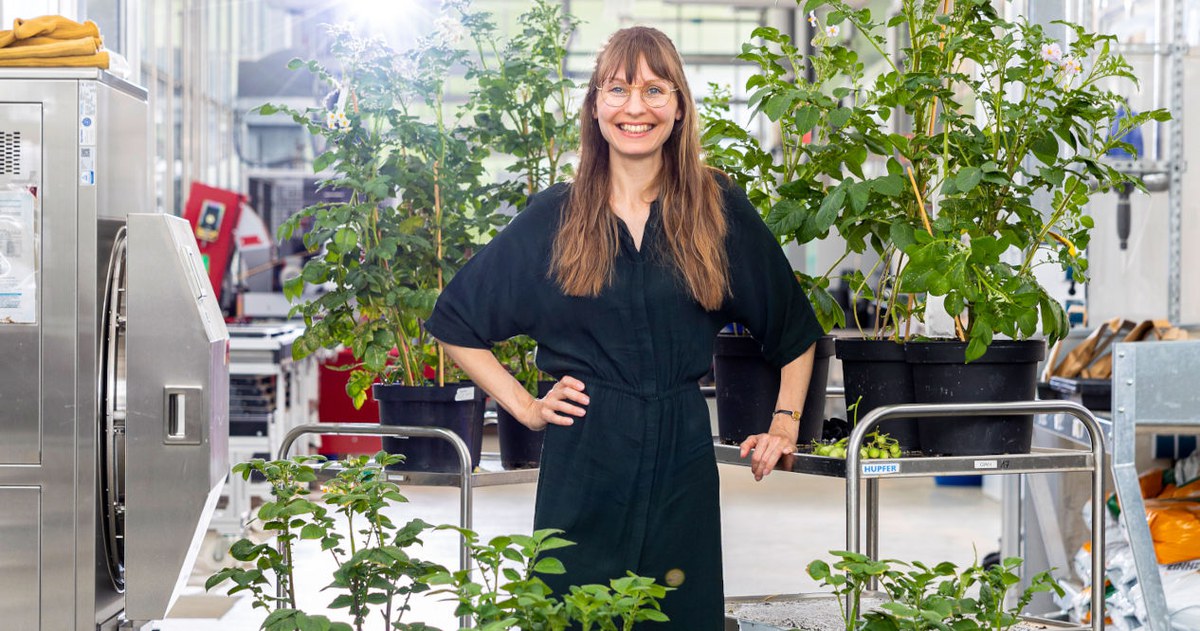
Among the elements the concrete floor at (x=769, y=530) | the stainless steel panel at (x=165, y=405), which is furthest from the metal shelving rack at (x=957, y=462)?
the concrete floor at (x=769, y=530)

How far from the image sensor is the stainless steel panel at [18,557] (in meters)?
2.56

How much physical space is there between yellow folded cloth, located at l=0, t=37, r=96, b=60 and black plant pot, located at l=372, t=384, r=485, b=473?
3.01 feet

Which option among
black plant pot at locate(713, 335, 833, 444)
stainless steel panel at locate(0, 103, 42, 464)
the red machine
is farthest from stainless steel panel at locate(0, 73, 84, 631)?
the red machine

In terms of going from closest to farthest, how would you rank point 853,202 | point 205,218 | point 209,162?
point 853,202, point 205,218, point 209,162

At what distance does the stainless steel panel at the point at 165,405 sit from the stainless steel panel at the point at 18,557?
216 mm

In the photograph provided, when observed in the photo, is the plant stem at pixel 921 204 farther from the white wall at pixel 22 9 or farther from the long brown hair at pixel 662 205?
the white wall at pixel 22 9

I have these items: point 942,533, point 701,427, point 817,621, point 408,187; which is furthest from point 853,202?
point 942,533

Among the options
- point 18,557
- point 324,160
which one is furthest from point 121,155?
point 18,557

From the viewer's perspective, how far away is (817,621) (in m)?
2.29

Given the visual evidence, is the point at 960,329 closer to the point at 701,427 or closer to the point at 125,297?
the point at 701,427

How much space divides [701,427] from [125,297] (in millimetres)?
1315

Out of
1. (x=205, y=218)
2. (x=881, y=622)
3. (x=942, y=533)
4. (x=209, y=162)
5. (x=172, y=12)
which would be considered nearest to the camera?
(x=881, y=622)

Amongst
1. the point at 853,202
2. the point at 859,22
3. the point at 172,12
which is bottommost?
the point at 853,202

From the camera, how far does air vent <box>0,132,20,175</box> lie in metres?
2.54
